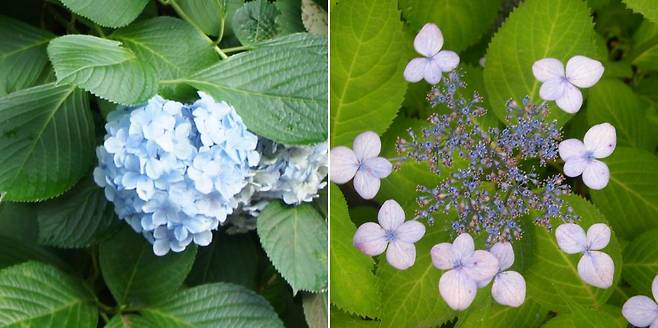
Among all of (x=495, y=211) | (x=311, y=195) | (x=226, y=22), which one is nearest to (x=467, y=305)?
(x=495, y=211)

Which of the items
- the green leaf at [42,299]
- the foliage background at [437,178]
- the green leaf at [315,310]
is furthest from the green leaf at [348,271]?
the green leaf at [42,299]

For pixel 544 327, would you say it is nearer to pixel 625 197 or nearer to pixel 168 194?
pixel 625 197

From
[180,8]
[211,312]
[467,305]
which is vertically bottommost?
[211,312]

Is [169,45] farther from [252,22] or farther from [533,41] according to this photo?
[533,41]

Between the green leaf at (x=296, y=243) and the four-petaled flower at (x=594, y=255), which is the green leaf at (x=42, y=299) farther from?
the four-petaled flower at (x=594, y=255)

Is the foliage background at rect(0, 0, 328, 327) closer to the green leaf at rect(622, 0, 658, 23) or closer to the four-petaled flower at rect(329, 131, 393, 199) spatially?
the four-petaled flower at rect(329, 131, 393, 199)

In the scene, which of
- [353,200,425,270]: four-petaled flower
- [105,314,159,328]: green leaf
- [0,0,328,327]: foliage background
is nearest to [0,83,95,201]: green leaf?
[0,0,328,327]: foliage background
